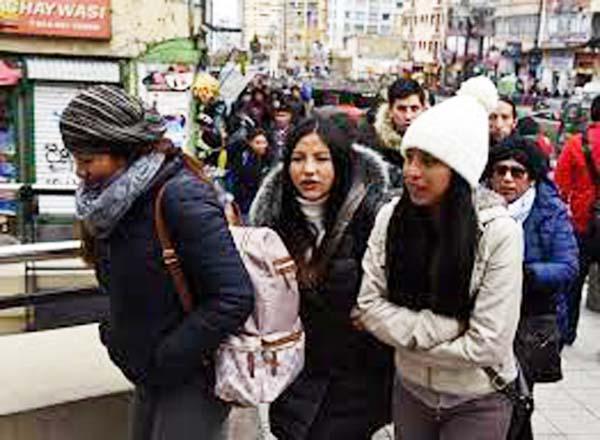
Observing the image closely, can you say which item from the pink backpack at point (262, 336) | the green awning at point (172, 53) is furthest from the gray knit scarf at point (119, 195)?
the green awning at point (172, 53)

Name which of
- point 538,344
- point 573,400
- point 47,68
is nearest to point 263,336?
point 538,344

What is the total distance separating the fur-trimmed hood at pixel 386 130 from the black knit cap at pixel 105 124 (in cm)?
193

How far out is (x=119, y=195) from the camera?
2.09 meters

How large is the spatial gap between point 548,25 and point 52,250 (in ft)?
203

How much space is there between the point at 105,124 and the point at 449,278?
3.54 ft

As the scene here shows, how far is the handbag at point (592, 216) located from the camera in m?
5.20

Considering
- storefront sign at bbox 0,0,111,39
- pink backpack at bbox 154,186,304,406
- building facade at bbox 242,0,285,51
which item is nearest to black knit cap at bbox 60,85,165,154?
pink backpack at bbox 154,186,304,406

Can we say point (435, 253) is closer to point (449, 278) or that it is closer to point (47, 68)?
point (449, 278)

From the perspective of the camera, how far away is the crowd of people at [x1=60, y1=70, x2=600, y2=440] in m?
2.13

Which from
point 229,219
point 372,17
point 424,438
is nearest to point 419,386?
point 424,438

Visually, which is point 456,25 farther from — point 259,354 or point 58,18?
point 259,354

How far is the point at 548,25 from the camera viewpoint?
2347 inches

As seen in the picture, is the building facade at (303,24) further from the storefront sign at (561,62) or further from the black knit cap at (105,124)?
the black knit cap at (105,124)

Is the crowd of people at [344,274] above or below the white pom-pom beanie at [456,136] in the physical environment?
below
